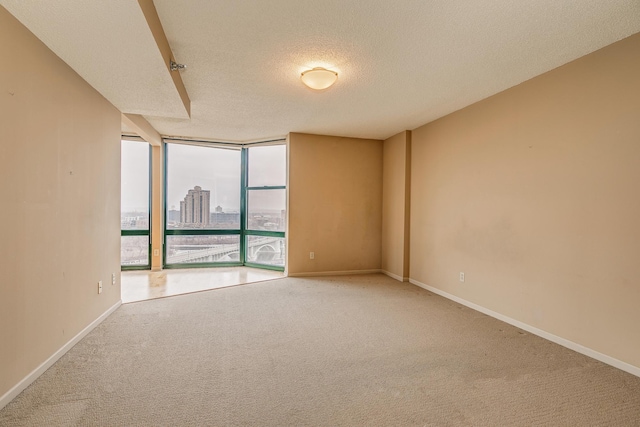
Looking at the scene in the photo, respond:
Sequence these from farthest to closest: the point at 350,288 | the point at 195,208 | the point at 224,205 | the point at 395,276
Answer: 1. the point at 224,205
2. the point at 195,208
3. the point at 395,276
4. the point at 350,288

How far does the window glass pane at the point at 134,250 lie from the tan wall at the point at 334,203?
280 centimetres

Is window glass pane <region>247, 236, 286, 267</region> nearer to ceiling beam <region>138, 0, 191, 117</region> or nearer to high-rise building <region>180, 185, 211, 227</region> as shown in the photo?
high-rise building <region>180, 185, 211, 227</region>

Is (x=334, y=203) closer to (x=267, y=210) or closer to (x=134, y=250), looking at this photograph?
(x=267, y=210)

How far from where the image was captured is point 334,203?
5559 millimetres

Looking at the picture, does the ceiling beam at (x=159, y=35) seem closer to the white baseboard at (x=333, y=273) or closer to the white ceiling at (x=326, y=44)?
the white ceiling at (x=326, y=44)

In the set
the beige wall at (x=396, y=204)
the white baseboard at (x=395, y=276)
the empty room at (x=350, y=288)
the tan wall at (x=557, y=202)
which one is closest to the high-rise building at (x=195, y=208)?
the empty room at (x=350, y=288)

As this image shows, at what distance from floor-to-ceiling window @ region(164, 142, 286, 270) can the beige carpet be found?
2.63 metres

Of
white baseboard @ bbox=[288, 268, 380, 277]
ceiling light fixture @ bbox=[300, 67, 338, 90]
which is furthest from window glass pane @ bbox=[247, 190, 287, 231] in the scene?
ceiling light fixture @ bbox=[300, 67, 338, 90]

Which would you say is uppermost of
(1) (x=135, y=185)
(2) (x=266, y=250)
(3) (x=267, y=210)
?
(1) (x=135, y=185)

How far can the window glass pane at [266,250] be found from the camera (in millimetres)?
5879

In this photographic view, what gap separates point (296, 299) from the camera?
4000 millimetres

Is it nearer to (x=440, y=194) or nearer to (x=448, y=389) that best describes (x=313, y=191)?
(x=440, y=194)

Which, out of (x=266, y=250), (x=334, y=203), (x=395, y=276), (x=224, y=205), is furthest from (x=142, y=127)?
(x=395, y=276)

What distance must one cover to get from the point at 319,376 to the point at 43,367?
2011mm
